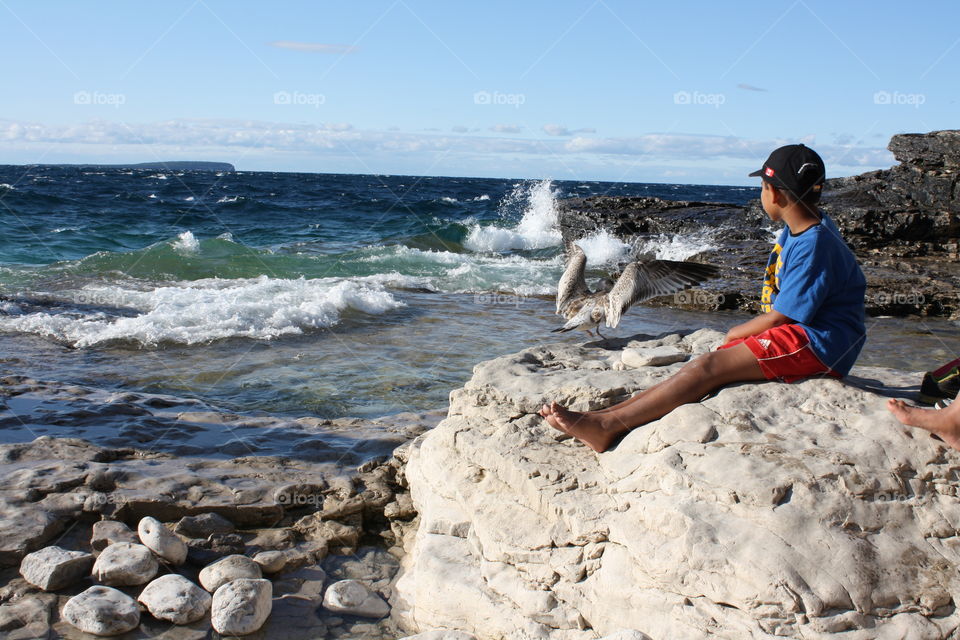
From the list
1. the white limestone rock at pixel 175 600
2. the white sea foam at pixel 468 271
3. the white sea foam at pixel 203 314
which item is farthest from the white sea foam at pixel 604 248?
the white limestone rock at pixel 175 600

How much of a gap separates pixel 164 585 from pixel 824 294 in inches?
125

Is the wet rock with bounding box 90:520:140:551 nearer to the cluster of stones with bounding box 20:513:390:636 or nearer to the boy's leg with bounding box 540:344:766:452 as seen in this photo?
the cluster of stones with bounding box 20:513:390:636

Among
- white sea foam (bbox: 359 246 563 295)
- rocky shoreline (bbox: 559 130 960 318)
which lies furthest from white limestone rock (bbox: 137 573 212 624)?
white sea foam (bbox: 359 246 563 295)

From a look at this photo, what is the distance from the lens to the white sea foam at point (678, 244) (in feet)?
56.6

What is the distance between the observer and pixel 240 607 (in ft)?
10.5

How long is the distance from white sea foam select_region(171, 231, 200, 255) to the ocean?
5cm

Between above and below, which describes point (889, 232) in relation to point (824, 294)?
below

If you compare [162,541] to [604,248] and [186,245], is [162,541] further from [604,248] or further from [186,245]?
[604,248]

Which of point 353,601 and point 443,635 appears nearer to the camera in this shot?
point 443,635

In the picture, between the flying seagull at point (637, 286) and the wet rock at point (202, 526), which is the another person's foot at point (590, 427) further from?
the flying seagull at point (637, 286)

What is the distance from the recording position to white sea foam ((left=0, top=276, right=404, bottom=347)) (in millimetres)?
8539

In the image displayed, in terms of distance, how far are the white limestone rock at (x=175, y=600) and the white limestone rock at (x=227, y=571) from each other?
0.41 feet

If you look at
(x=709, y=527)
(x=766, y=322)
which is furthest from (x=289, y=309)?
(x=709, y=527)

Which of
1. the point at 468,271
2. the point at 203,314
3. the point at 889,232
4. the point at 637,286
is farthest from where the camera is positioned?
the point at 468,271
